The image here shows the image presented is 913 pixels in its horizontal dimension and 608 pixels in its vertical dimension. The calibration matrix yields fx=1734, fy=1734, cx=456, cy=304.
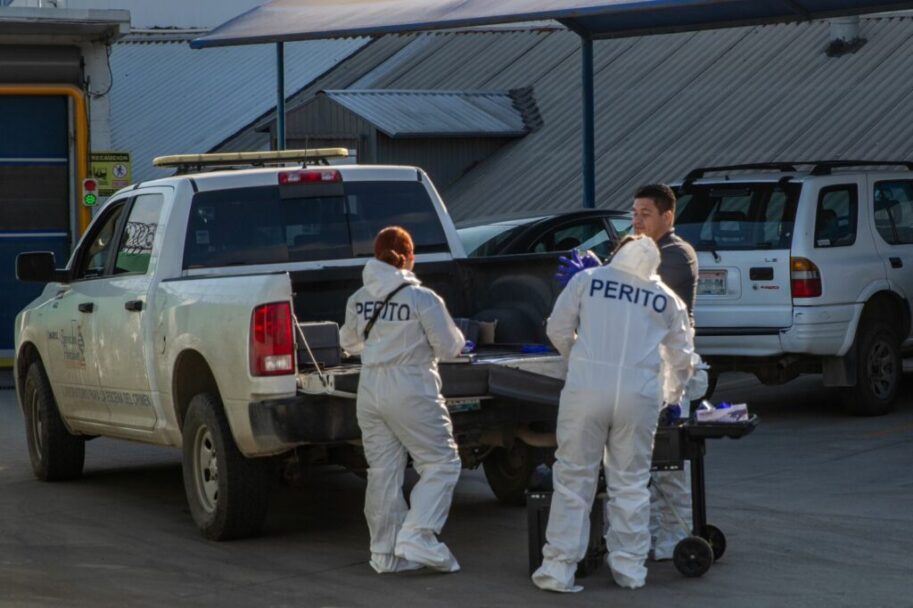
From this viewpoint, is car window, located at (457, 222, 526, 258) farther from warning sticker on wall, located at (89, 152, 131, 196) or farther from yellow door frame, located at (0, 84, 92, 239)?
yellow door frame, located at (0, 84, 92, 239)

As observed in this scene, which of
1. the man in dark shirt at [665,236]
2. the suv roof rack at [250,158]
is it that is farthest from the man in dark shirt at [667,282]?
the suv roof rack at [250,158]

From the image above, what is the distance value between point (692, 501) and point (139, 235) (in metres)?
4.03

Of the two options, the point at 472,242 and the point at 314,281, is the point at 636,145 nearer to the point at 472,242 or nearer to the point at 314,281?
the point at 472,242

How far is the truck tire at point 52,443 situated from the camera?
1173 centimetres

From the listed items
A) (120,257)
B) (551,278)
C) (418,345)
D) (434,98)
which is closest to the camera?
(418,345)

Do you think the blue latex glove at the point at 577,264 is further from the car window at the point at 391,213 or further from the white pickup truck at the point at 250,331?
the car window at the point at 391,213

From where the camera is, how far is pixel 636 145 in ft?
83.8

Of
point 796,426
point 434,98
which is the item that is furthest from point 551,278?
point 434,98

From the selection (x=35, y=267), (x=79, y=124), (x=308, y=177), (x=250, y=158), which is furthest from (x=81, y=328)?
(x=79, y=124)

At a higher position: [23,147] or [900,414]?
[23,147]

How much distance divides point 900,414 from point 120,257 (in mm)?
6432

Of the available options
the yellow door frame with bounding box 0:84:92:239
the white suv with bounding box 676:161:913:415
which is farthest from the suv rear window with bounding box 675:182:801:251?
the yellow door frame with bounding box 0:84:92:239

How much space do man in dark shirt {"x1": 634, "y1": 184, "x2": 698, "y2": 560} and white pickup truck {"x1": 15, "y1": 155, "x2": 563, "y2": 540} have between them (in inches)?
31.2

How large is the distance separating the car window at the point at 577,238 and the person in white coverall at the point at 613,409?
302 inches
